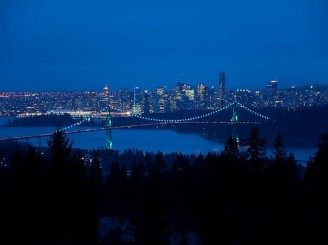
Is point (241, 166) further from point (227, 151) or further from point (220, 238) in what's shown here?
point (220, 238)

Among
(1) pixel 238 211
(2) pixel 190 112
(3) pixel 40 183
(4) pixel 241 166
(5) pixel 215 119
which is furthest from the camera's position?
(2) pixel 190 112

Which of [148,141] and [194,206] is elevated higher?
[194,206]

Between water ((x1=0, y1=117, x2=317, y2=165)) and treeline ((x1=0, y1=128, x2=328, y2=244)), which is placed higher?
treeline ((x1=0, y1=128, x2=328, y2=244))

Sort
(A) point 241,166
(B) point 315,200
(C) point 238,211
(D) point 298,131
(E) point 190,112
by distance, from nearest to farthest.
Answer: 1. (C) point 238,211
2. (B) point 315,200
3. (A) point 241,166
4. (D) point 298,131
5. (E) point 190,112

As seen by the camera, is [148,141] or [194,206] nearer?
[194,206]

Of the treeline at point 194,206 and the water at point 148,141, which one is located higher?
the treeline at point 194,206

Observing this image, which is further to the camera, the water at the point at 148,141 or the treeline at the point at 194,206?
the water at the point at 148,141

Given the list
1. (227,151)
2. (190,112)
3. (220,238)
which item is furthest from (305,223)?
(190,112)

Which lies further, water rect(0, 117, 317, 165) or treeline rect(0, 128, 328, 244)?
water rect(0, 117, 317, 165)
